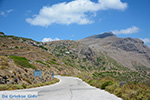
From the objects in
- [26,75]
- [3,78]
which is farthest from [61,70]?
[3,78]

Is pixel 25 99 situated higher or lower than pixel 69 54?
lower

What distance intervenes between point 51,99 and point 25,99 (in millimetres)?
1499

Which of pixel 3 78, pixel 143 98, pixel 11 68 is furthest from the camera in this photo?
pixel 11 68

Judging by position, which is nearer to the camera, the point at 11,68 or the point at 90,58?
the point at 11,68

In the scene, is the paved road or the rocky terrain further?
the rocky terrain

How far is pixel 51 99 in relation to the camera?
31.6 ft

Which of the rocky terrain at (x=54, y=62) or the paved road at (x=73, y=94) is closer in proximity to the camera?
the paved road at (x=73, y=94)

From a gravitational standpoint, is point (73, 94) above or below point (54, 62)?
below

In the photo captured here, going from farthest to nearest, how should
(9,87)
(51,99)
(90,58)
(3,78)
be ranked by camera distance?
(90,58) < (3,78) < (9,87) < (51,99)

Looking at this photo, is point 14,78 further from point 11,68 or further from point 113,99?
point 113,99

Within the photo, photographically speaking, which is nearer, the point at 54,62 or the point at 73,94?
the point at 73,94

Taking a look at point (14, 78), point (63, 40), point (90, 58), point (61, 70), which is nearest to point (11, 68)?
point (14, 78)

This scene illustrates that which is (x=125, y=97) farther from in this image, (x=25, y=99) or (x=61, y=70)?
(x=61, y=70)

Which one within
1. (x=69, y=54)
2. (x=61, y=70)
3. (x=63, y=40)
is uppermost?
(x=63, y=40)
